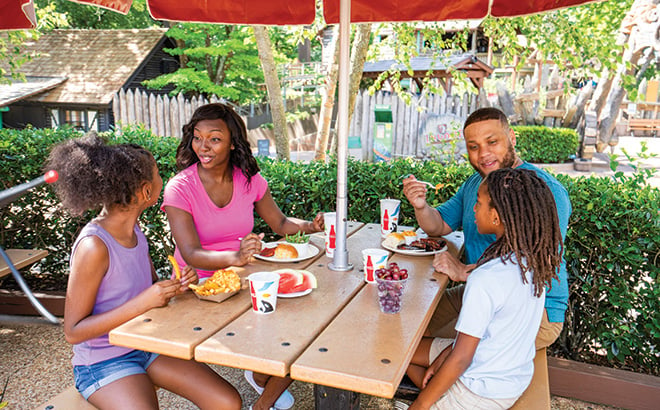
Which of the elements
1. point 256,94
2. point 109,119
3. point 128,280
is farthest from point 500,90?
point 128,280

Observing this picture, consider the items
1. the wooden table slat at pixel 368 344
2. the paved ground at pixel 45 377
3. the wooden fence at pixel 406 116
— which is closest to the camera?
the wooden table slat at pixel 368 344

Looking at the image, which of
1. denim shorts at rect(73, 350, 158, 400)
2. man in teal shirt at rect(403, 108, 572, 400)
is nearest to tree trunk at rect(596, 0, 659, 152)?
man in teal shirt at rect(403, 108, 572, 400)

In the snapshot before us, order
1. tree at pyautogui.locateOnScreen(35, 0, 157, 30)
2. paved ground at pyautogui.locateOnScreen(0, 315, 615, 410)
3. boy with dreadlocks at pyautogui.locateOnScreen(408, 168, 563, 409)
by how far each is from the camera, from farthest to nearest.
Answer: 1. tree at pyautogui.locateOnScreen(35, 0, 157, 30)
2. paved ground at pyautogui.locateOnScreen(0, 315, 615, 410)
3. boy with dreadlocks at pyautogui.locateOnScreen(408, 168, 563, 409)

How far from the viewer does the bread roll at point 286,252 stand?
8.75 ft

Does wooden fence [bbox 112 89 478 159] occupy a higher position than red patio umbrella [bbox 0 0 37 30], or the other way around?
red patio umbrella [bbox 0 0 37 30]

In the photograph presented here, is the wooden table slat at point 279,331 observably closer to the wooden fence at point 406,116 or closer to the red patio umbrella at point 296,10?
the red patio umbrella at point 296,10

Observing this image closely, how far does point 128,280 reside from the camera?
2258 millimetres

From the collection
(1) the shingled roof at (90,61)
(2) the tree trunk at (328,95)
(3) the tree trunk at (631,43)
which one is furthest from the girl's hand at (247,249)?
(1) the shingled roof at (90,61)

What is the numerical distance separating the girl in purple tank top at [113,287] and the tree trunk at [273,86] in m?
4.33

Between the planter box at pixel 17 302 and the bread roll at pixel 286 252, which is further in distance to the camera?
the planter box at pixel 17 302

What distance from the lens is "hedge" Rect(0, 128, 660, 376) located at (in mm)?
3223

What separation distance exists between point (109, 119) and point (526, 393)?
762 inches

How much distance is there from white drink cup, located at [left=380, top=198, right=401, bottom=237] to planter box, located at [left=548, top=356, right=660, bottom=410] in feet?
4.87

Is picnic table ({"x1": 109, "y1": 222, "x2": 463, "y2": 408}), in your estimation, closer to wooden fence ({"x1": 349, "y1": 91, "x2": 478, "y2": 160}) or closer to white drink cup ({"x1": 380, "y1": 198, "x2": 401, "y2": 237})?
white drink cup ({"x1": 380, "y1": 198, "x2": 401, "y2": 237})
